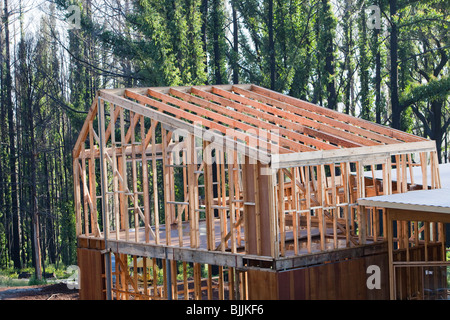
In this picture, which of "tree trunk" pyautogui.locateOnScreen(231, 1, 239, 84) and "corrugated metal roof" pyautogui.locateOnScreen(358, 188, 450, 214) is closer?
"corrugated metal roof" pyautogui.locateOnScreen(358, 188, 450, 214)

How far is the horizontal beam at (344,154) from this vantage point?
533 inches

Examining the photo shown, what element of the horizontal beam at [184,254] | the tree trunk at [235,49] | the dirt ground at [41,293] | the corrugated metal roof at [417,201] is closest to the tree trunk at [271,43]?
the tree trunk at [235,49]

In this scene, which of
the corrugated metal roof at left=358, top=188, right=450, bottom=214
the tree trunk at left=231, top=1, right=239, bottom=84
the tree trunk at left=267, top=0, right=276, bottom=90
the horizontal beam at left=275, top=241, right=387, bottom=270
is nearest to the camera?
the corrugated metal roof at left=358, top=188, right=450, bottom=214

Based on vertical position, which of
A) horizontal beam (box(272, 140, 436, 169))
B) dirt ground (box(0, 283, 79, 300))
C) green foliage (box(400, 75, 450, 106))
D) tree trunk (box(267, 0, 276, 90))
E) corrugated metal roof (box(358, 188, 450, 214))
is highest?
Result: tree trunk (box(267, 0, 276, 90))

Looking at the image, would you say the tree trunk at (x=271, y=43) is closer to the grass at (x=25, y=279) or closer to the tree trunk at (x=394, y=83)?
the tree trunk at (x=394, y=83)

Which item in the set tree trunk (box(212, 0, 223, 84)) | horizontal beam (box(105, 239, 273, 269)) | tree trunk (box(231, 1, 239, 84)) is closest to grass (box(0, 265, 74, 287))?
horizontal beam (box(105, 239, 273, 269))

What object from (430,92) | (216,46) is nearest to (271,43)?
(216,46)

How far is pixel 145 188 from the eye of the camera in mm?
16156

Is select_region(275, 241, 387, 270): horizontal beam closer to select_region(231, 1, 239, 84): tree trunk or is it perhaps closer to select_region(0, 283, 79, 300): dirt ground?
select_region(0, 283, 79, 300): dirt ground

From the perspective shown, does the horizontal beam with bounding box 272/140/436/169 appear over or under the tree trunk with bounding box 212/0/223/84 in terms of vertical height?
under

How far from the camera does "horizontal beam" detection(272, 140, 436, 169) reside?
1353 cm

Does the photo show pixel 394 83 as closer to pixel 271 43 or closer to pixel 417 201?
pixel 271 43

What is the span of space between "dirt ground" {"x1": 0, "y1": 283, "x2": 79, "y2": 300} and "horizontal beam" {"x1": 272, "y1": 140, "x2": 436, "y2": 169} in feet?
37.1
